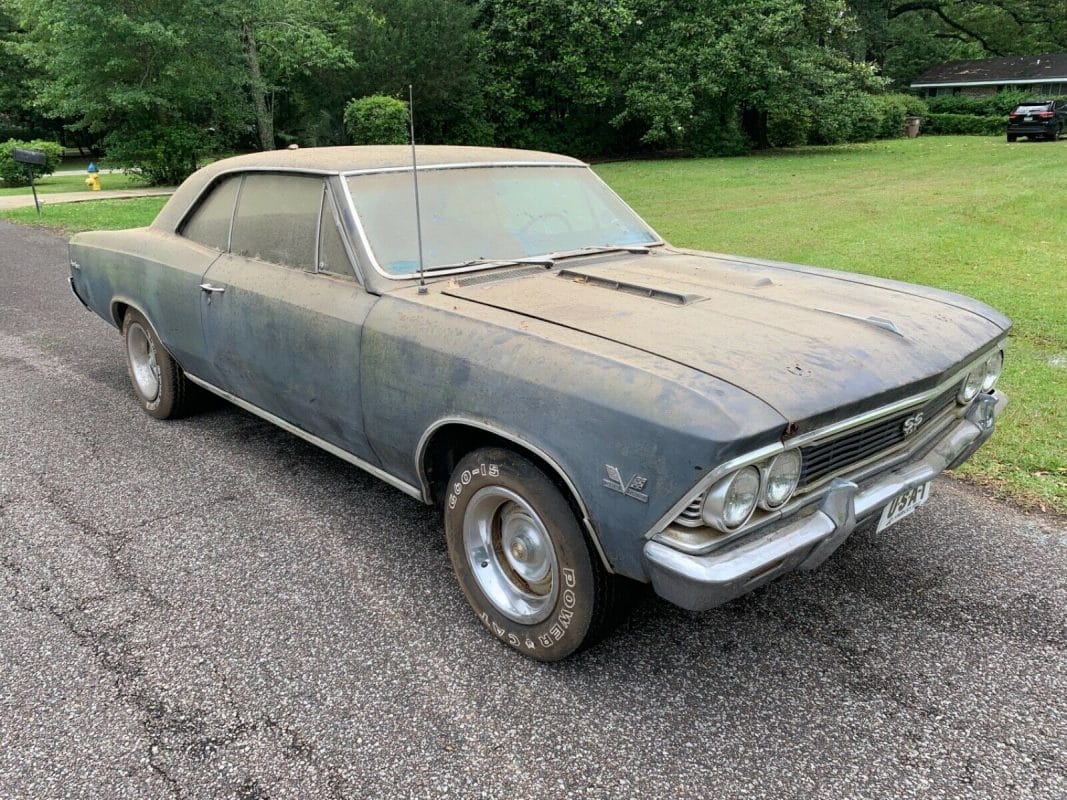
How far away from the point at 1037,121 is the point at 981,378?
106 feet

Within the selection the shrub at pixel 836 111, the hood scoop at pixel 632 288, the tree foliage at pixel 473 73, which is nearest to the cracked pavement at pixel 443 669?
the hood scoop at pixel 632 288

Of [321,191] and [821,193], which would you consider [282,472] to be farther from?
[821,193]

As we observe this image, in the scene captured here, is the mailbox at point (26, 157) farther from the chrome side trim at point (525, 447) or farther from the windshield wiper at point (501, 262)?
the chrome side trim at point (525, 447)

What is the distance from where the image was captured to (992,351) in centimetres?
303

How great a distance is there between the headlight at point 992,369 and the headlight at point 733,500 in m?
1.54

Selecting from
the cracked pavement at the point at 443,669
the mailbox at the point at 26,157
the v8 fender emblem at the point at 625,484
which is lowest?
the cracked pavement at the point at 443,669

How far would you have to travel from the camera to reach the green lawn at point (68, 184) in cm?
2073

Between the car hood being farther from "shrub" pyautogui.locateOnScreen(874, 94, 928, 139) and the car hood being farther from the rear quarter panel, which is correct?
"shrub" pyautogui.locateOnScreen(874, 94, 928, 139)

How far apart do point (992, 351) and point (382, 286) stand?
239 cm

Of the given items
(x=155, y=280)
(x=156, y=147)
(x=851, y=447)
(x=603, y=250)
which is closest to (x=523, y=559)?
(x=851, y=447)

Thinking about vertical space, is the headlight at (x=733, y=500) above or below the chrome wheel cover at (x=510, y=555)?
above

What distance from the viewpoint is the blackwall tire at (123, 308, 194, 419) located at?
4.55m

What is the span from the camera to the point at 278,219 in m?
3.66

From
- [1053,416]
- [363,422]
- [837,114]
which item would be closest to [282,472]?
[363,422]
